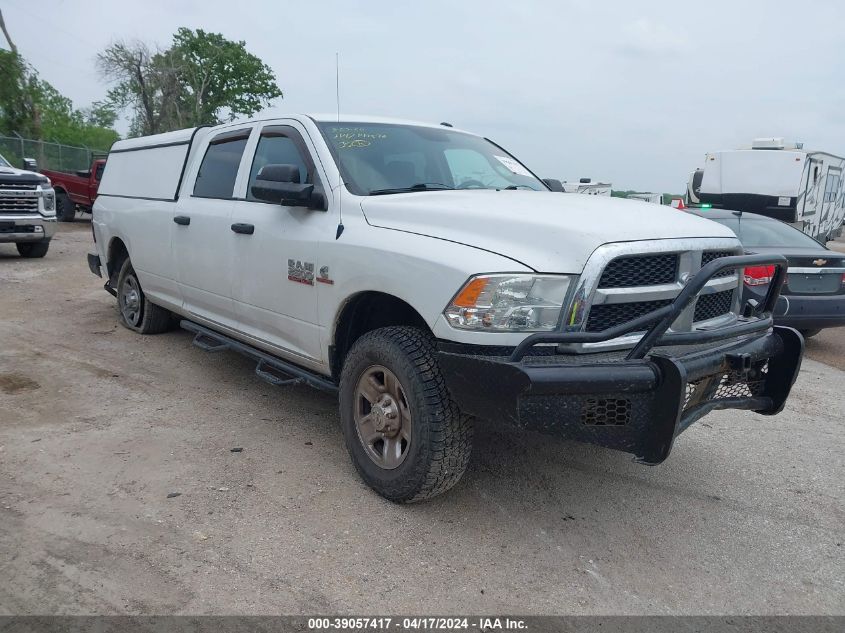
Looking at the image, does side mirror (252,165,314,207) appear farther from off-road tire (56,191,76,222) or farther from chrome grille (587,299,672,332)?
off-road tire (56,191,76,222)

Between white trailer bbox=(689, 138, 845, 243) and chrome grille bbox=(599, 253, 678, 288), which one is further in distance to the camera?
white trailer bbox=(689, 138, 845, 243)

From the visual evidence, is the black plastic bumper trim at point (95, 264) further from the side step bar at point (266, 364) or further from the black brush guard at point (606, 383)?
the black brush guard at point (606, 383)

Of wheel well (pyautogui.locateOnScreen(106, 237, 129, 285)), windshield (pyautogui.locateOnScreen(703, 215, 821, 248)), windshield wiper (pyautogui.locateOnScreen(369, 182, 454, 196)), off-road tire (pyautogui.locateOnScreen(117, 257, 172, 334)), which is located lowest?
off-road tire (pyautogui.locateOnScreen(117, 257, 172, 334))

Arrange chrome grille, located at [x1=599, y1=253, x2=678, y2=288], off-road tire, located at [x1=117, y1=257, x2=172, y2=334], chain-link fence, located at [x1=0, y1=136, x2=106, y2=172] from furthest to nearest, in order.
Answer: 1. chain-link fence, located at [x1=0, y1=136, x2=106, y2=172]
2. off-road tire, located at [x1=117, y1=257, x2=172, y2=334]
3. chrome grille, located at [x1=599, y1=253, x2=678, y2=288]

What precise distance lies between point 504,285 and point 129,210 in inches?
183

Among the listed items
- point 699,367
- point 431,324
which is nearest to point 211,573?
point 431,324

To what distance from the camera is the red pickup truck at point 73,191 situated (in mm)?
18612

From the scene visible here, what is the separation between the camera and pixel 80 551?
9.77ft

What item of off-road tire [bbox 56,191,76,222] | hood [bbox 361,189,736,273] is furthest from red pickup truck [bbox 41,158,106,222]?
hood [bbox 361,189,736,273]

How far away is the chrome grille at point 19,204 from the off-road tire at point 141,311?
5.94 meters

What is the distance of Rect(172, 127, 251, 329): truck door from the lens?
477cm

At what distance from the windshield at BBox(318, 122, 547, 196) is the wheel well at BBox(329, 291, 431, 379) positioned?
2.01ft

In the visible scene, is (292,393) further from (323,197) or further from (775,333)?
(775,333)

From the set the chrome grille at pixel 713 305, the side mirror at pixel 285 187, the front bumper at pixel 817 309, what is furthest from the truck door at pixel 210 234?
the front bumper at pixel 817 309
